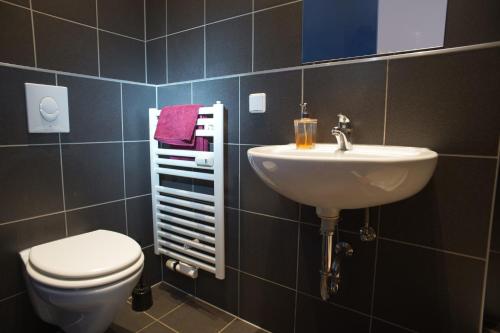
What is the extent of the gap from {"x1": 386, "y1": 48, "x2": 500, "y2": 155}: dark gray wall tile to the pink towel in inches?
33.7

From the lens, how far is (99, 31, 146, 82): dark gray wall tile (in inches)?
59.9

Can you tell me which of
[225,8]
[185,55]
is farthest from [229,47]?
[185,55]

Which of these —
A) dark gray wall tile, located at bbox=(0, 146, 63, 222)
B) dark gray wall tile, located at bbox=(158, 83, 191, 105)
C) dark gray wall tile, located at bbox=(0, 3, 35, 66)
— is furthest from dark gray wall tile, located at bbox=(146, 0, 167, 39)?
dark gray wall tile, located at bbox=(0, 146, 63, 222)

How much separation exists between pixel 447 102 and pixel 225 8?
1.02m

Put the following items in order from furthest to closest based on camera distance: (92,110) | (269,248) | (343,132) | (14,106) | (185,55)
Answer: (185,55) → (92,110) → (269,248) → (14,106) → (343,132)

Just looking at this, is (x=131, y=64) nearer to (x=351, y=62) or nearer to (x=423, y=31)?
(x=351, y=62)

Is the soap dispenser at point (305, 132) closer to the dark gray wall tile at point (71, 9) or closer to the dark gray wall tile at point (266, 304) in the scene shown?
the dark gray wall tile at point (266, 304)

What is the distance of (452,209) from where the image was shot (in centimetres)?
94

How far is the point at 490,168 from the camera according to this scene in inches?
34.5

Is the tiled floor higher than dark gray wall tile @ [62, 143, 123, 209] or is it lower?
lower

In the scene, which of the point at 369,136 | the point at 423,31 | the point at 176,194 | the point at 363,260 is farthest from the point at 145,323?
the point at 423,31

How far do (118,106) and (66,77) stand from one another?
0.90 ft

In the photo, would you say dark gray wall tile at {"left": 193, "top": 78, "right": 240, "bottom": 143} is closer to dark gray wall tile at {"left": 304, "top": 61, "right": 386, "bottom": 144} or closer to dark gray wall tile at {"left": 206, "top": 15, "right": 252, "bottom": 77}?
dark gray wall tile at {"left": 206, "top": 15, "right": 252, "bottom": 77}

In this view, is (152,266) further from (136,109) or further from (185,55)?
(185,55)
